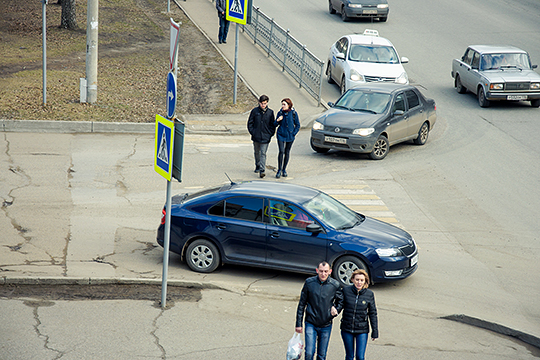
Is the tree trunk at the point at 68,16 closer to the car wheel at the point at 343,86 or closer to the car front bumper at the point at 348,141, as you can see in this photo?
the car wheel at the point at 343,86

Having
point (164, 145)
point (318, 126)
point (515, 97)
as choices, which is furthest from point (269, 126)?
point (515, 97)

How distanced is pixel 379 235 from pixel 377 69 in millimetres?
11825

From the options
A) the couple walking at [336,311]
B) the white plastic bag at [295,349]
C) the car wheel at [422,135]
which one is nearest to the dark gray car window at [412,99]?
the car wheel at [422,135]

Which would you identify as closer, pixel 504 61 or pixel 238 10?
pixel 238 10

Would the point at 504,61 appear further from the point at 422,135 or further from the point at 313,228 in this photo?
the point at 313,228

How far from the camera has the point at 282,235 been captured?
1024cm

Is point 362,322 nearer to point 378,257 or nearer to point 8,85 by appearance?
point 378,257

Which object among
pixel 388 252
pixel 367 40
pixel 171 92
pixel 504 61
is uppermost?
pixel 171 92

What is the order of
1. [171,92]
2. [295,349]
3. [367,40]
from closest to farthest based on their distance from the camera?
[295,349] → [171,92] → [367,40]

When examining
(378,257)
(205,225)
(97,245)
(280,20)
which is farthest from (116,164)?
(280,20)

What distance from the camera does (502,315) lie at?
9.46 m

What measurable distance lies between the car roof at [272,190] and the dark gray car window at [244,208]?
11cm

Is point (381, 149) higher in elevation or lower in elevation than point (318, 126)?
lower

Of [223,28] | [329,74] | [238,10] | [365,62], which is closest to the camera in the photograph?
[238,10]
